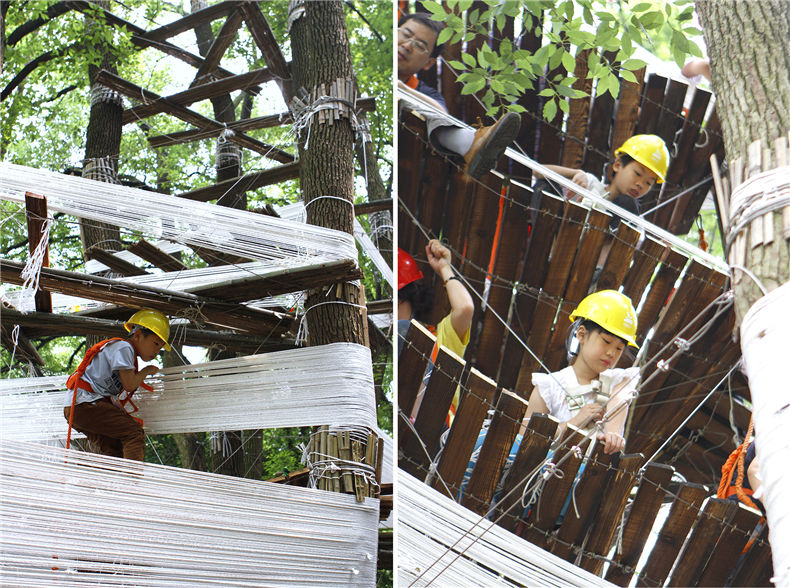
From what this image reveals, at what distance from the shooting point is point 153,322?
3.96 metres

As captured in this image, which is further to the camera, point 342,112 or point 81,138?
point 81,138

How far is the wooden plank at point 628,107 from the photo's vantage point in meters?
4.11

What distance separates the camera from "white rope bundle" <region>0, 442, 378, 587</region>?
2973mm

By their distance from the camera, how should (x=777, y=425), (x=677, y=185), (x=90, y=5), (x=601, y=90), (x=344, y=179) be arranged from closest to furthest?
(x=777, y=425) → (x=601, y=90) → (x=677, y=185) → (x=344, y=179) → (x=90, y=5)

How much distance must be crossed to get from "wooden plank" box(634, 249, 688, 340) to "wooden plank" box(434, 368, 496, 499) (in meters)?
0.98

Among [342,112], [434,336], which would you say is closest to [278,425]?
[434,336]

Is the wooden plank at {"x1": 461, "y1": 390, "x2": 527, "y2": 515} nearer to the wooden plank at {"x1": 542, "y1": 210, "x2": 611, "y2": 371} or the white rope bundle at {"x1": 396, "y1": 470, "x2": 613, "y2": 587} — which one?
the white rope bundle at {"x1": 396, "y1": 470, "x2": 613, "y2": 587}

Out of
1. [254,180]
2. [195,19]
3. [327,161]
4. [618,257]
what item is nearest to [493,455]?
[618,257]

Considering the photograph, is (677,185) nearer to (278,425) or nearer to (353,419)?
(353,419)

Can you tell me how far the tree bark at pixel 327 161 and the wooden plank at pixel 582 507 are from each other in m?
1.54

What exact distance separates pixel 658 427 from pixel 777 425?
1.73 m

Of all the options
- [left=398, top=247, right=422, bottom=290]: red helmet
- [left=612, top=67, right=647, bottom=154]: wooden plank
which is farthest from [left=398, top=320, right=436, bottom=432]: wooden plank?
[left=612, top=67, right=647, bottom=154]: wooden plank

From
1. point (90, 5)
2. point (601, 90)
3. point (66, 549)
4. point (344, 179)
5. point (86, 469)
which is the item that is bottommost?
point (66, 549)

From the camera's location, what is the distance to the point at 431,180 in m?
3.10
